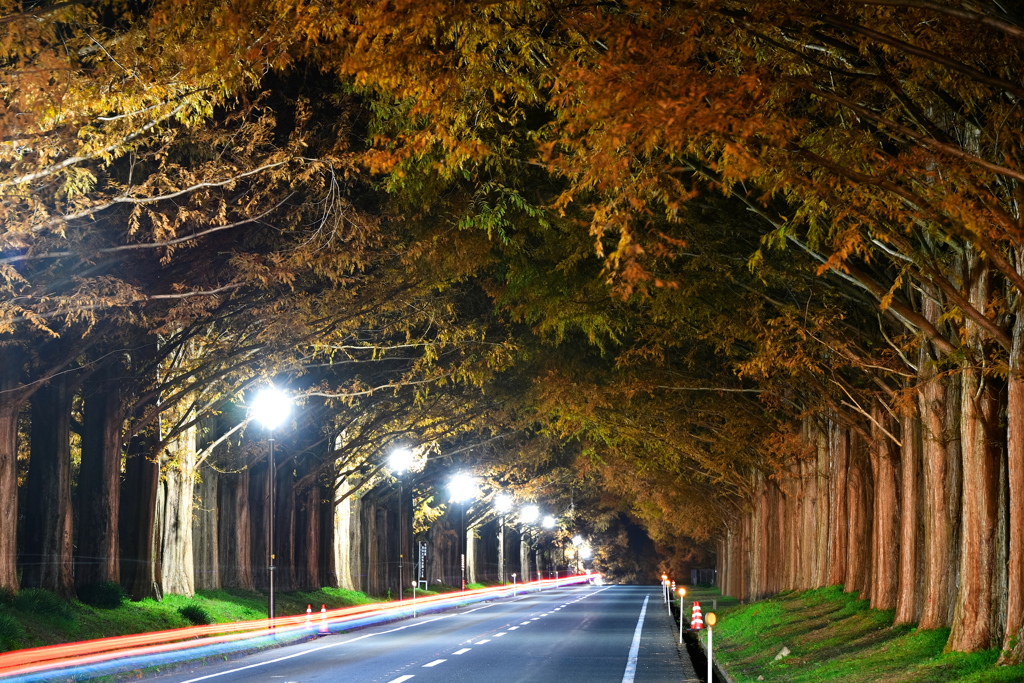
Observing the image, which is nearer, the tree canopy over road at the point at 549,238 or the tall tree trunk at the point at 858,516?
the tree canopy over road at the point at 549,238

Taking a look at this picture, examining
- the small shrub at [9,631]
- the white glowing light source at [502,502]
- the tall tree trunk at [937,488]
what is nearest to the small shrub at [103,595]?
the small shrub at [9,631]

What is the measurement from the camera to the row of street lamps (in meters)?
29.4

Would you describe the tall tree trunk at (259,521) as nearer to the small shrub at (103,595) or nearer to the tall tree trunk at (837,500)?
the small shrub at (103,595)

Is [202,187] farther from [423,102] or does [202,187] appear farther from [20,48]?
[423,102]

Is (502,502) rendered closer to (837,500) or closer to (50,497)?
(837,500)

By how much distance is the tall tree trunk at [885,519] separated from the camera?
22641 mm

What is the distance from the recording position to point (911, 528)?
20.0 metres

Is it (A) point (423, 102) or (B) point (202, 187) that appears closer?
(A) point (423, 102)

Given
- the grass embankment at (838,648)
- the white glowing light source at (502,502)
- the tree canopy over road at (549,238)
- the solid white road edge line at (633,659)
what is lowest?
the solid white road edge line at (633,659)

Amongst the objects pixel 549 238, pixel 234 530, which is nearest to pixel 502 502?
pixel 234 530

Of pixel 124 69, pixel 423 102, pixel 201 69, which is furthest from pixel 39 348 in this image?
pixel 423 102

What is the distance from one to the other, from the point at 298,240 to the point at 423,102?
10.1 m

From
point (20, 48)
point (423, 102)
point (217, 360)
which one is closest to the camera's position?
point (423, 102)

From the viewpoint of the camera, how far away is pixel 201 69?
1216 cm
